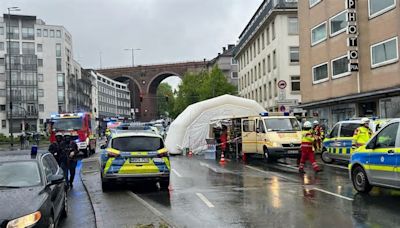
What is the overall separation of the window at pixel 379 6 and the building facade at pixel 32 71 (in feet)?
269

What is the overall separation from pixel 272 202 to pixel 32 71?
95334mm

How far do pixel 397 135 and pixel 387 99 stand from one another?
46.7 ft

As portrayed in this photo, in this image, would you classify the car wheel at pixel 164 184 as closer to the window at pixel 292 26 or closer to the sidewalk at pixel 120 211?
the sidewalk at pixel 120 211

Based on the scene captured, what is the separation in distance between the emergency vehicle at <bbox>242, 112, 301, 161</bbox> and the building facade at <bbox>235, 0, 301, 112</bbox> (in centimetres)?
1468

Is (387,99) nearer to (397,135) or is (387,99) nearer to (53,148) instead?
(397,135)

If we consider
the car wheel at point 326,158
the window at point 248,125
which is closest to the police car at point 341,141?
the car wheel at point 326,158

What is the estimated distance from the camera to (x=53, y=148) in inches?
520

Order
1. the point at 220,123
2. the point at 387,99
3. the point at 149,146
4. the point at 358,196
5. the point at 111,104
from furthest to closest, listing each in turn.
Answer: the point at 111,104 < the point at 220,123 < the point at 387,99 < the point at 149,146 < the point at 358,196

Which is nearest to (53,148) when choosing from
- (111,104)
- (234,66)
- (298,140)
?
(298,140)

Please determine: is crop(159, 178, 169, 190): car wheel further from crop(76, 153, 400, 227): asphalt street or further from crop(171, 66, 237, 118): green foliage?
crop(171, 66, 237, 118): green foliage

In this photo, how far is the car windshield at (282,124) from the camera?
21.3 meters

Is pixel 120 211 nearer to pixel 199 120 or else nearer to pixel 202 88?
pixel 199 120

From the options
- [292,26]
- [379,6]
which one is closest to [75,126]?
[379,6]

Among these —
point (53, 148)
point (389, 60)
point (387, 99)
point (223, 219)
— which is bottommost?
point (223, 219)
